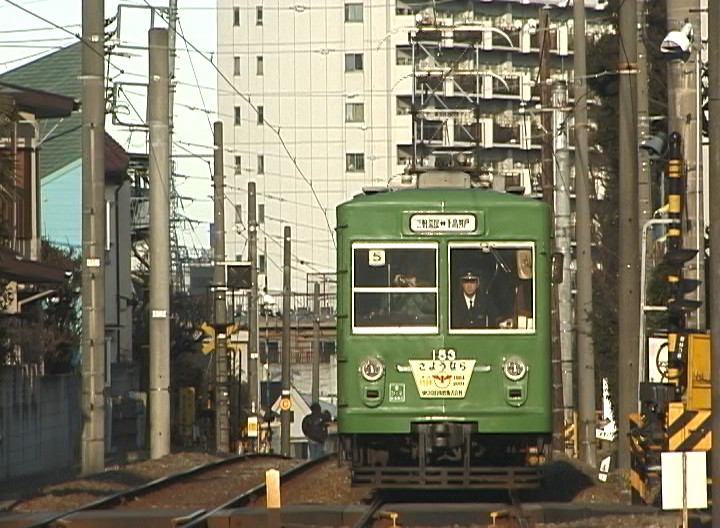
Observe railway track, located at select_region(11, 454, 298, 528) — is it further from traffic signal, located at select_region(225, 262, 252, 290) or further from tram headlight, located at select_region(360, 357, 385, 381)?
traffic signal, located at select_region(225, 262, 252, 290)

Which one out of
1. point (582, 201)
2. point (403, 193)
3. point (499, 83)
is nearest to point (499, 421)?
point (403, 193)

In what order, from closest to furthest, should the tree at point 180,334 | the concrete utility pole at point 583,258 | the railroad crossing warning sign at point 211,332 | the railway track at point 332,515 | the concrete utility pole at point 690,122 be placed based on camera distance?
1. the railway track at point 332,515
2. the concrete utility pole at point 690,122
3. the concrete utility pole at point 583,258
4. the railroad crossing warning sign at point 211,332
5. the tree at point 180,334

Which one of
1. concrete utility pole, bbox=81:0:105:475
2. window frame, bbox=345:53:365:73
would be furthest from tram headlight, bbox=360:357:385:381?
window frame, bbox=345:53:365:73

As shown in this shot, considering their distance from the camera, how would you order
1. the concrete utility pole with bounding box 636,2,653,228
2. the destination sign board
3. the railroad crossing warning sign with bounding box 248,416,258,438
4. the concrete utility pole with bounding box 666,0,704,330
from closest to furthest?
the concrete utility pole with bounding box 666,0,704,330
the destination sign board
the concrete utility pole with bounding box 636,2,653,228
the railroad crossing warning sign with bounding box 248,416,258,438

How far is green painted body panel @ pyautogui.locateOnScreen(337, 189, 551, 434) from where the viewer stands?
57.1 ft

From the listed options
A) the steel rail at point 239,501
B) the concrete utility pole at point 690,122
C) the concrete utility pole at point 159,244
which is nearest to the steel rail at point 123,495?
the steel rail at point 239,501

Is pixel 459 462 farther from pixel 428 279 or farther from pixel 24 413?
pixel 24 413

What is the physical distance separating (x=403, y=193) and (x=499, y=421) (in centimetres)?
248

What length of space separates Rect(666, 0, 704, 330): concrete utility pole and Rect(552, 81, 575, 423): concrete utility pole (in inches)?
485

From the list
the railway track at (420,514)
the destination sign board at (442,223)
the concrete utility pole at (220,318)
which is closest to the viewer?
the railway track at (420,514)

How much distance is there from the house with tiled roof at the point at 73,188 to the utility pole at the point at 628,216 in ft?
86.7

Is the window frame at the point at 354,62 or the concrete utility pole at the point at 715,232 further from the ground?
the window frame at the point at 354,62

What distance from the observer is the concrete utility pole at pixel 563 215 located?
1203 inches

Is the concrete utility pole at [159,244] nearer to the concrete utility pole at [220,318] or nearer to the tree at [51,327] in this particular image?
the tree at [51,327]
